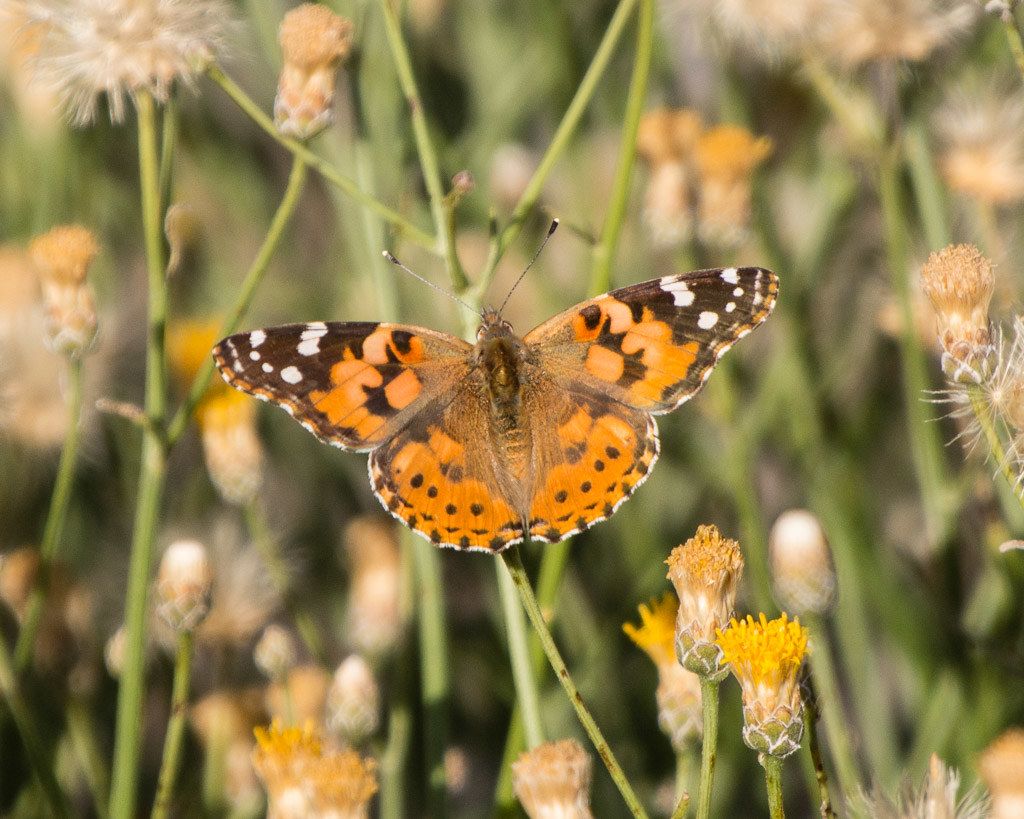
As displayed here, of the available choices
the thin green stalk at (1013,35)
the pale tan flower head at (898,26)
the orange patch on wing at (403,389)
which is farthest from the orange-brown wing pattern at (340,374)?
the pale tan flower head at (898,26)

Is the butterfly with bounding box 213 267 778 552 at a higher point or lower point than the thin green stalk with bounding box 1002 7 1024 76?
lower

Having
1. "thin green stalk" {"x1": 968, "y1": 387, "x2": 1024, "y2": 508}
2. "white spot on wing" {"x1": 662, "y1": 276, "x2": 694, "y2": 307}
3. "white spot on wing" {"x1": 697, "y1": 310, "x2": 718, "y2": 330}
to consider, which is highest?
"white spot on wing" {"x1": 662, "y1": 276, "x2": 694, "y2": 307}

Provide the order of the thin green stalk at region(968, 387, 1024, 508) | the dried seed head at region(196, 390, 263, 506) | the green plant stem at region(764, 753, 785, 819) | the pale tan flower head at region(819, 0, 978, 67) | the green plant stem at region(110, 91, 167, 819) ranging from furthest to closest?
1. the pale tan flower head at region(819, 0, 978, 67)
2. the dried seed head at region(196, 390, 263, 506)
3. the green plant stem at region(110, 91, 167, 819)
4. the thin green stalk at region(968, 387, 1024, 508)
5. the green plant stem at region(764, 753, 785, 819)

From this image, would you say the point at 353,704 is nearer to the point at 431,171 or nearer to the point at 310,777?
the point at 310,777

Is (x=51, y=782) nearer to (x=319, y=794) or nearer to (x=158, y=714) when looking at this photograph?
(x=319, y=794)

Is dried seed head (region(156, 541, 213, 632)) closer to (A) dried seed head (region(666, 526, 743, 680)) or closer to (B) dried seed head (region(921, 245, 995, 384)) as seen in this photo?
(A) dried seed head (region(666, 526, 743, 680))

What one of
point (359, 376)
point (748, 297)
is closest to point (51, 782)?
point (359, 376)

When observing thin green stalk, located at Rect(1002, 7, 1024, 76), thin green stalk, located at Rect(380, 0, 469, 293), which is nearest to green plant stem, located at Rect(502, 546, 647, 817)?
thin green stalk, located at Rect(380, 0, 469, 293)

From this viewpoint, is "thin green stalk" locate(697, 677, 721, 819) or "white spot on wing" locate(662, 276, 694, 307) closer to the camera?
"thin green stalk" locate(697, 677, 721, 819)
